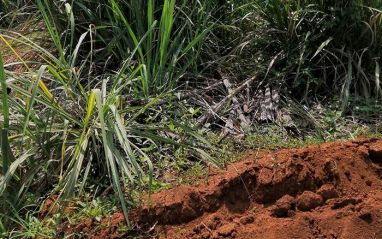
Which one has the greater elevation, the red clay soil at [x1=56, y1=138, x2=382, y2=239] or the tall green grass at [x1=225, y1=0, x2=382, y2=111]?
the tall green grass at [x1=225, y1=0, x2=382, y2=111]

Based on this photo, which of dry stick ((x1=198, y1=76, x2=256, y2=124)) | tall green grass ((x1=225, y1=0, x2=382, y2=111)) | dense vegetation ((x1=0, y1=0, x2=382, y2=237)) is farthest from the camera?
tall green grass ((x1=225, y1=0, x2=382, y2=111))

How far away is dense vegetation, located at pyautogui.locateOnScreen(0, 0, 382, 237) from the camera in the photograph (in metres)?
2.99

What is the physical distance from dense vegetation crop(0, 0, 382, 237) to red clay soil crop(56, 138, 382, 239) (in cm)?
20

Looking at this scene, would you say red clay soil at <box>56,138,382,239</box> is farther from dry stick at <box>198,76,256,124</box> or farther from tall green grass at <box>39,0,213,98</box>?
tall green grass at <box>39,0,213,98</box>

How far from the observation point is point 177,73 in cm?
381

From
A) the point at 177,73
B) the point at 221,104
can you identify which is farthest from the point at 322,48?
the point at 177,73

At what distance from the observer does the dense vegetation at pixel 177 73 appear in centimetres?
299

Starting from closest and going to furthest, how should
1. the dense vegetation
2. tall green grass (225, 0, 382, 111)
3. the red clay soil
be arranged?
1. the red clay soil
2. the dense vegetation
3. tall green grass (225, 0, 382, 111)

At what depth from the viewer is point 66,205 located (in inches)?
109

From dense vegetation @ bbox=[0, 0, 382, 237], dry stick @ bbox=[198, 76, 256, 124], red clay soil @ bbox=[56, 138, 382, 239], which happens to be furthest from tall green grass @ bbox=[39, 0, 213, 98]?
red clay soil @ bbox=[56, 138, 382, 239]

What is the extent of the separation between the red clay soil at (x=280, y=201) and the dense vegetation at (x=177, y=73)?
0.20m

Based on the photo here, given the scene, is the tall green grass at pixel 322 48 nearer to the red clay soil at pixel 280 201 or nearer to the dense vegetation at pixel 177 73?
the dense vegetation at pixel 177 73

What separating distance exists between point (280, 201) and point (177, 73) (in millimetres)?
1326

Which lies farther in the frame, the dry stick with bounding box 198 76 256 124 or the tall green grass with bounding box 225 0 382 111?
the tall green grass with bounding box 225 0 382 111
